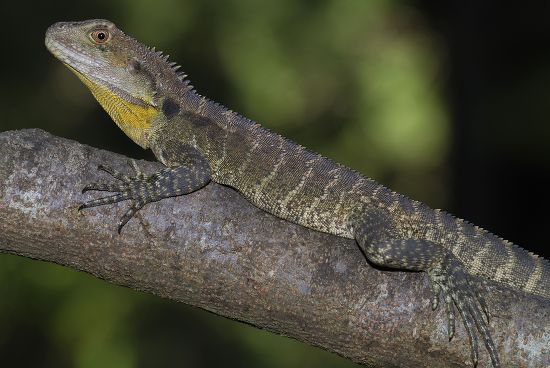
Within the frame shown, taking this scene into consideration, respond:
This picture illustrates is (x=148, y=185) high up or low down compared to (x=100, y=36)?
down

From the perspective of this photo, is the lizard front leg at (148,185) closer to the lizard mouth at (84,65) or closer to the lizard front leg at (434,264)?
the lizard mouth at (84,65)

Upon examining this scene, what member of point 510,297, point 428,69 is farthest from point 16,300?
point 428,69

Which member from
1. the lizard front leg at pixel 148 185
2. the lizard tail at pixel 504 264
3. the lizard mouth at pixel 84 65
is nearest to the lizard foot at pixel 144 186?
the lizard front leg at pixel 148 185

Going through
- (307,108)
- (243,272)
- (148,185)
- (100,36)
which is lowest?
(307,108)

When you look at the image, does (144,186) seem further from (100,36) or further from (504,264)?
(504,264)

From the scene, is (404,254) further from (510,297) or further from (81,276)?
(81,276)

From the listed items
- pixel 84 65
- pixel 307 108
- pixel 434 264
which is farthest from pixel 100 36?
pixel 307 108

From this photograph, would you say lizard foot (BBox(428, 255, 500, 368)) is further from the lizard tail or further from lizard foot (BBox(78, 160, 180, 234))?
lizard foot (BBox(78, 160, 180, 234))
